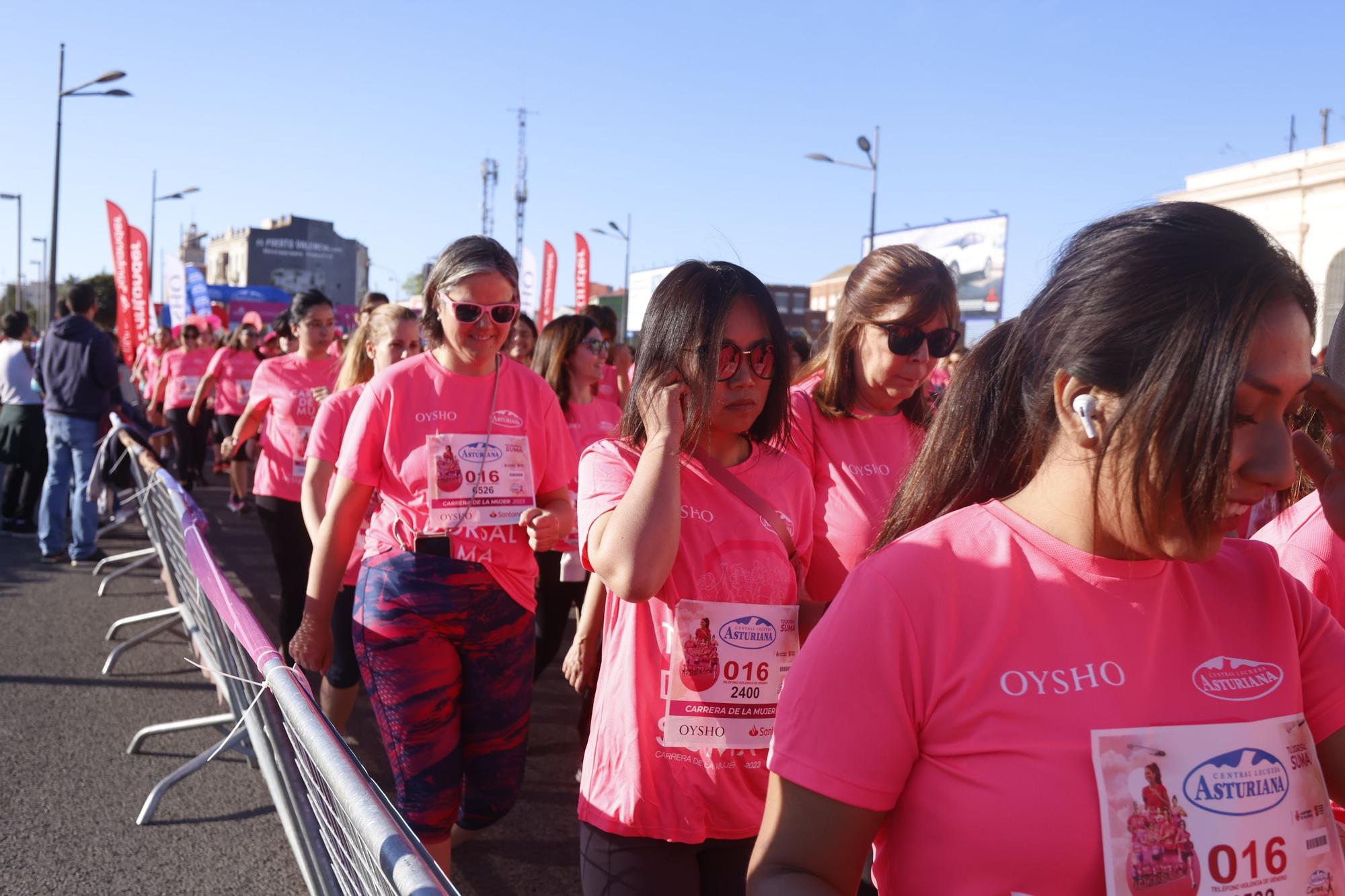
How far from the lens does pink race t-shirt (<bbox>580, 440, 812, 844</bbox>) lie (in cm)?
211

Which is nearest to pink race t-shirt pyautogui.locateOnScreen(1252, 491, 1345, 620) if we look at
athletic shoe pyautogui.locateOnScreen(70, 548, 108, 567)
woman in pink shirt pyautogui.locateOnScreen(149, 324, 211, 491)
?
athletic shoe pyautogui.locateOnScreen(70, 548, 108, 567)

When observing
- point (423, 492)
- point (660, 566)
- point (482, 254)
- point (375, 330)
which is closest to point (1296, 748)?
point (660, 566)

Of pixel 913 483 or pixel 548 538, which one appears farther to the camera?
pixel 548 538

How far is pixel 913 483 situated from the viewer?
1562mm

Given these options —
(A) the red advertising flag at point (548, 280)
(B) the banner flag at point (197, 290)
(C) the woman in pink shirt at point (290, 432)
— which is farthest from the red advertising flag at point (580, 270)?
(C) the woman in pink shirt at point (290, 432)

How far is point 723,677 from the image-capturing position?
217cm

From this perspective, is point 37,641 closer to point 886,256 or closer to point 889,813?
point 886,256

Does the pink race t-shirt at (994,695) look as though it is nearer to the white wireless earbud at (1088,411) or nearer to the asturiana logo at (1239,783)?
the asturiana logo at (1239,783)

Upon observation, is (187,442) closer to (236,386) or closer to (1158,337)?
(236,386)

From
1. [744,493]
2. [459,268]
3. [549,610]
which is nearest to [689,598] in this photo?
[744,493]

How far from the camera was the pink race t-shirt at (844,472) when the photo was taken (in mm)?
2766

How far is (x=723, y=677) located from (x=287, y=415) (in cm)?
473

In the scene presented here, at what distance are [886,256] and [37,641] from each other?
228 inches

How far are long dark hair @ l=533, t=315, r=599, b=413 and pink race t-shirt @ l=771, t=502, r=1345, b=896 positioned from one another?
4.49 metres
